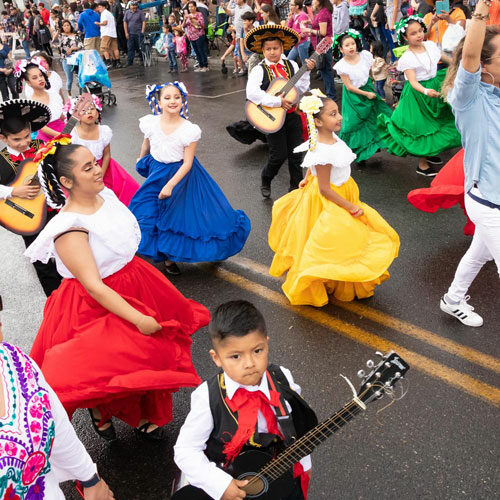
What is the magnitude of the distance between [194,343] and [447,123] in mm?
4355

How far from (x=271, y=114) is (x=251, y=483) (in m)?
4.98

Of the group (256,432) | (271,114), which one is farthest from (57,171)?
(271,114)

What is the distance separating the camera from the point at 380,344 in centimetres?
405

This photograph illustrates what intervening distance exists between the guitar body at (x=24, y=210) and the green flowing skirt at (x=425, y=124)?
4352mm

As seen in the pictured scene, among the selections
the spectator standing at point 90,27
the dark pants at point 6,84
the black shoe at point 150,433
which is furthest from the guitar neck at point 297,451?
the spectator standing at point 90,27

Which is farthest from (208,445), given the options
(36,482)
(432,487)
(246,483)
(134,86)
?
(134,86)

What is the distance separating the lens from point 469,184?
3.44 metres

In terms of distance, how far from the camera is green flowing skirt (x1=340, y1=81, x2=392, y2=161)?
726 centimetres

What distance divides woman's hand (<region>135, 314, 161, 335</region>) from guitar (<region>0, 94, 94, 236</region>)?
1993 mm

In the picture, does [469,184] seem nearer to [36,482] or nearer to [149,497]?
[149,497]

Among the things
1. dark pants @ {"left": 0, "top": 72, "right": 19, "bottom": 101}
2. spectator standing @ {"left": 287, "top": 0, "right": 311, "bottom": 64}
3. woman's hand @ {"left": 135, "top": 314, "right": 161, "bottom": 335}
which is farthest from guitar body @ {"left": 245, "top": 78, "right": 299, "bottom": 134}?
dark pants @ {"left": 0, "top": 72, "right": 19, "bottom": 101}

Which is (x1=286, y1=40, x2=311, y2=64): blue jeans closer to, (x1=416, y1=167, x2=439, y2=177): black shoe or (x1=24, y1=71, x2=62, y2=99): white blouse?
(x1=24, y1=71, x2=62, y2=99): white blouse

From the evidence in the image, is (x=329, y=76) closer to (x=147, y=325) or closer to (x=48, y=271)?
(x=48, y=271)

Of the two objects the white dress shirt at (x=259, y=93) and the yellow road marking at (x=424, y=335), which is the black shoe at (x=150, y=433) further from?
the white dress shirt at (x=259, y=93)
